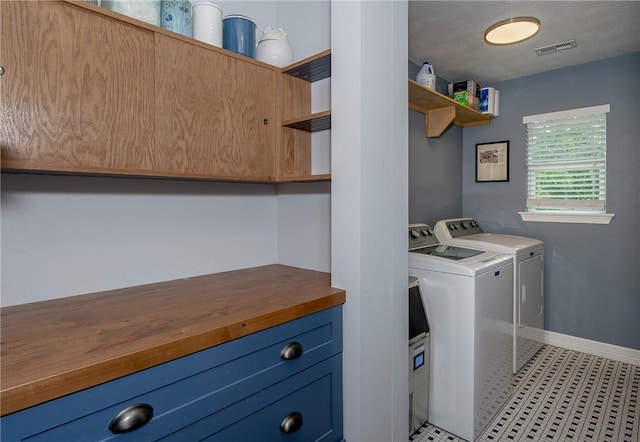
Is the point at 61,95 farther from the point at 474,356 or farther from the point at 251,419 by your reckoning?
the point at 474,356

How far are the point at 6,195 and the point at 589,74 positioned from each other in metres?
3.79

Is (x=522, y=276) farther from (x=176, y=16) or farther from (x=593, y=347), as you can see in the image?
(x=176, y=16)

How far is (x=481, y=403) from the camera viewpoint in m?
1.98

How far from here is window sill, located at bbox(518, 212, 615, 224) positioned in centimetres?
285

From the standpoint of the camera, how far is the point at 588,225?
115 inches

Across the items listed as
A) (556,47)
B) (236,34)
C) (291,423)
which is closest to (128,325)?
(291,423)

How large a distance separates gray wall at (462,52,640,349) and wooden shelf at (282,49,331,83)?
2.23 meters

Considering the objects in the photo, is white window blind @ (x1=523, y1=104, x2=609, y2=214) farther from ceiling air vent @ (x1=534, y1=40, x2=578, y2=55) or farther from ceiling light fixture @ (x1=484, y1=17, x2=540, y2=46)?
ceiling light fixture @ (x1=484, y1=17, x2=540, y2=46)

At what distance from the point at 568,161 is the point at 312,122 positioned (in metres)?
2.48

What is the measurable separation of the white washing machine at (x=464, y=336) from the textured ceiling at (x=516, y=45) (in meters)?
1.45

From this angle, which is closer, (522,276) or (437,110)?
(522,276)

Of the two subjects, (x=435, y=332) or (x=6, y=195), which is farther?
(x=435, y=332)

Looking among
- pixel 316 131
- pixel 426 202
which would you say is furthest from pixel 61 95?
pixel 426 202

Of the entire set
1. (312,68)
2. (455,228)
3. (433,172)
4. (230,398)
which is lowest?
(230,398)
